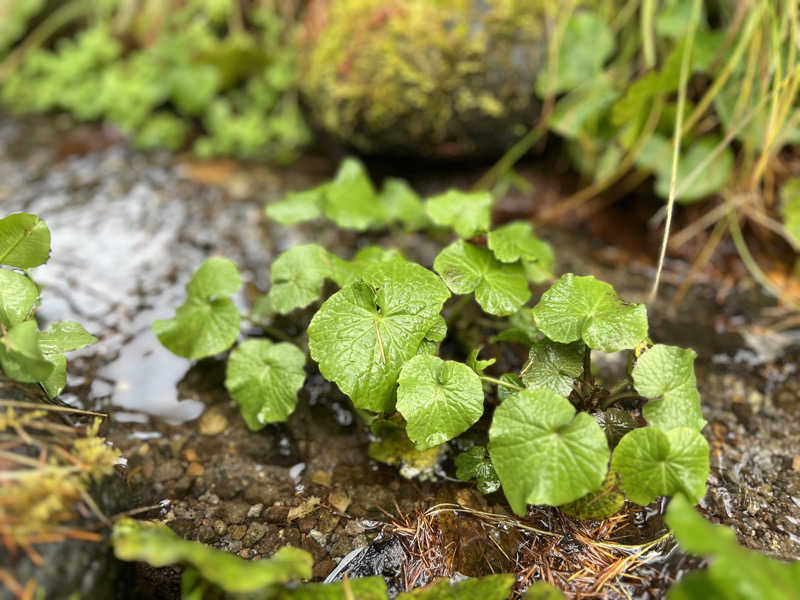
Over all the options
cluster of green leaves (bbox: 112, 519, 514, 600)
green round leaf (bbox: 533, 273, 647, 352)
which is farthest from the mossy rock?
cluster of green leaves (bbox: 112, 519, 514, 600)

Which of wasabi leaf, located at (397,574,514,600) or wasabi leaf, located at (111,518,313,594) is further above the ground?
→ wasabi leaf, located at (111,518,313,594)

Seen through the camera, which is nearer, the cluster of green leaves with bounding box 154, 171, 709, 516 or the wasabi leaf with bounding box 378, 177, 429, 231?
the cluster of green leaves with bounding box 154, 171, 709, 516

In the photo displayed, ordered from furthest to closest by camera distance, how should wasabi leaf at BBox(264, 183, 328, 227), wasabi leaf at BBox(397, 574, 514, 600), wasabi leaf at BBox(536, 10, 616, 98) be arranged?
1. wasabi leaf at BBox(536, 10, 616, 98)
2. wasabi leaf at BBox(264, 183, 328, 227)
3. wasabi leaf at BBox(397, 574, 514, 600)

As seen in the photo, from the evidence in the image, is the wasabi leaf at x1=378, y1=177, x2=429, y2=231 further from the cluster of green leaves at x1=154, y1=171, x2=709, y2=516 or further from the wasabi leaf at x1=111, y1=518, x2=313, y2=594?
the wasabi leaf at x1=111, y1=518, x2=313, y2=594

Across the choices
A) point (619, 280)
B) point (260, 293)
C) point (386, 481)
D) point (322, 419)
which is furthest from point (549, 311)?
point (260, 293)

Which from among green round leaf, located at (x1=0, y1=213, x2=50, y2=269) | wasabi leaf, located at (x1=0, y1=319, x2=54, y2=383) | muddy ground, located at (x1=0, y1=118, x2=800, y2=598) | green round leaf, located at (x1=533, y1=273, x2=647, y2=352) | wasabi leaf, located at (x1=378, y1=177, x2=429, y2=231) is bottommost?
muddy ground, located at (x1=0, y1=118, x2=800, y2=598)

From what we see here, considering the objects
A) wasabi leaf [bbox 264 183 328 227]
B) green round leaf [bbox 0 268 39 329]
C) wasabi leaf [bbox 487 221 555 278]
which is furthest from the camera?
wasabi leaf [bbox 264 183 328 227]

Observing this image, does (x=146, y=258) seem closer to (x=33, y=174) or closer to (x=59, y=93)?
(x=33, y=174)
